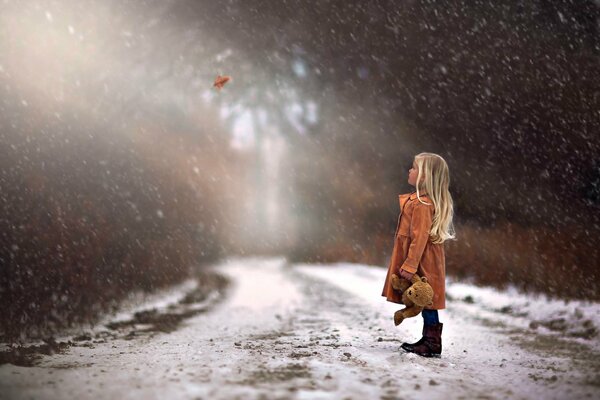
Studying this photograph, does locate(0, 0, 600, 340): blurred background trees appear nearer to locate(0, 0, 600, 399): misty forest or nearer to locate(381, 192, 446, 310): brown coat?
locate(0, 0, 600, 399): misty forest

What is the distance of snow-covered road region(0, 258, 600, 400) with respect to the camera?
4027 mm

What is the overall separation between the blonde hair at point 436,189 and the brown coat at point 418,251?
0.06m

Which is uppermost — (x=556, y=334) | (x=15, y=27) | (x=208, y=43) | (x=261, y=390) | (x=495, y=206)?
(x=208, y=43)

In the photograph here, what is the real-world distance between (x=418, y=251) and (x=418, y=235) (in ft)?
0.48

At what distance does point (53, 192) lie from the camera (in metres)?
8.37

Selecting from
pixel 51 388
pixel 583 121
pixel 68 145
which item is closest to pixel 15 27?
pixel 68 145

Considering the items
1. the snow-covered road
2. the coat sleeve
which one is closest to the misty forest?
the snow-covered road

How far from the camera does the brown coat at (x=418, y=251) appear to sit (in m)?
5.45

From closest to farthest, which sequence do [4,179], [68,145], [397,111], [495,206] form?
[4,179], [68,145], [495,206], [397,111]

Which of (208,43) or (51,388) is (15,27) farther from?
(51,388)

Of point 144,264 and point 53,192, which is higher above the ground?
point 53,192

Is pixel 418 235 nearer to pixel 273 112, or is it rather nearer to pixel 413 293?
pixel 413 293

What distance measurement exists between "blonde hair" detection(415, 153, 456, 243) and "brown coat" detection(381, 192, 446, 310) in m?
0.06

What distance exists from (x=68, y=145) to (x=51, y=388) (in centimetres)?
602
